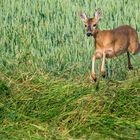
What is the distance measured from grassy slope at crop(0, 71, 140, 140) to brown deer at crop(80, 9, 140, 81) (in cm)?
126

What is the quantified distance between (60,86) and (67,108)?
2.02 feet

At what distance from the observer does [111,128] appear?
691 centimetres

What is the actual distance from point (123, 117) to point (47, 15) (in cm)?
535

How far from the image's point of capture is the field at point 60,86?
695 cm

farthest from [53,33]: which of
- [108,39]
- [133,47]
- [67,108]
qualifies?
[67,108]

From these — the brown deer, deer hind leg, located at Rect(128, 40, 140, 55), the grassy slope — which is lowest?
the grassy slope

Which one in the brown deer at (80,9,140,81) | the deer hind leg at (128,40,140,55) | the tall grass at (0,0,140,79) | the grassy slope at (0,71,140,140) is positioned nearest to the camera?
the grassy slope at (0,71,140,140)

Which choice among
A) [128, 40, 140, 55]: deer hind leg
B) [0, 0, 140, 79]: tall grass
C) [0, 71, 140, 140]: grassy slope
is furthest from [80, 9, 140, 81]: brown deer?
[0, 71, 140, 140]: grassy slope

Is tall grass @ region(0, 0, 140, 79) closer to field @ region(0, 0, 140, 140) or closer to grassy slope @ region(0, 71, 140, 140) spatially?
field @ region(0, 0, 140, 140)

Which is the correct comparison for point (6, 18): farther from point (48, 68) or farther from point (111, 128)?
point (111, 128)

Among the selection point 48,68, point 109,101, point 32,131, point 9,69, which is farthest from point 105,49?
point 32,131

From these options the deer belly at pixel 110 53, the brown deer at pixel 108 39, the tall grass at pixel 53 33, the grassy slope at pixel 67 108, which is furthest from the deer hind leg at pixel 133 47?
the grassy slope at pixel 67 108

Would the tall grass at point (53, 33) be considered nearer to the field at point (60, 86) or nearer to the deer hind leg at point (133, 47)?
the field at point (60, 86)

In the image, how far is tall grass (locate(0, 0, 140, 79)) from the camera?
9.56 m
